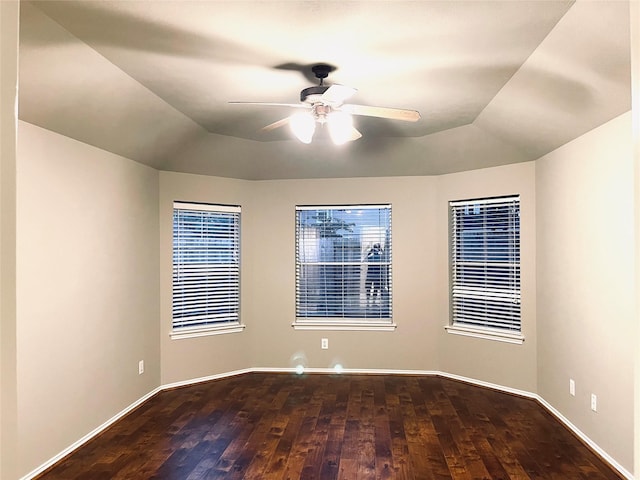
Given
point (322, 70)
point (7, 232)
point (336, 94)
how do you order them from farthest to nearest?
point (322, 70) → point (336, 94) → point (7, 232)

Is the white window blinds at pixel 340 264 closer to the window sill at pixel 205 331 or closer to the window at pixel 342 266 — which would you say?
the window at pixel 342 266

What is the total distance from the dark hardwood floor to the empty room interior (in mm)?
247

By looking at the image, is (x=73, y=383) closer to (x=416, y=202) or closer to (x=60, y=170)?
(x=60, y=170)

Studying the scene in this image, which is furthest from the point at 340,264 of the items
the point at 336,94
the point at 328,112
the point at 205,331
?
the point at 336,94

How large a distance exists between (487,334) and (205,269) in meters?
3.21

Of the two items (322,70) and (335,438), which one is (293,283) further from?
(322,70)

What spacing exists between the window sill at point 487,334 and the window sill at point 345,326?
68 centimetres

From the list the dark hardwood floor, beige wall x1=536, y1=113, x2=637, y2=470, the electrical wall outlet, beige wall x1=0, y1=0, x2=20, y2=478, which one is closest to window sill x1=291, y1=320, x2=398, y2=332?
the dark hardwood floor

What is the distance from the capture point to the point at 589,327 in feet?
12.0

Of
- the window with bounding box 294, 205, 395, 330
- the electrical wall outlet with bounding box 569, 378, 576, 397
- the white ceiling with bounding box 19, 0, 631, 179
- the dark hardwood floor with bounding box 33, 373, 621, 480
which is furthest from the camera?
the window with bounding box 294, 205, 395, 330

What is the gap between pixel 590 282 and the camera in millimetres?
3652

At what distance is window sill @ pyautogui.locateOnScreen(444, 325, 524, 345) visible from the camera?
4910 mm

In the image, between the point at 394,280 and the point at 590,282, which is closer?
the point at 590,282

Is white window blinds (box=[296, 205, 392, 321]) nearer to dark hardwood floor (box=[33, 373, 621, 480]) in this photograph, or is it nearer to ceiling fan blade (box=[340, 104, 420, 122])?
dark hardwood floor (box=[33, 373, 621, 480])
